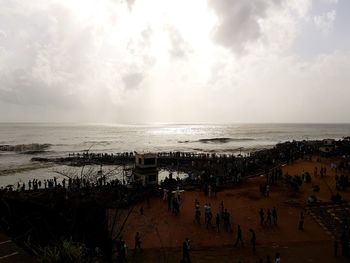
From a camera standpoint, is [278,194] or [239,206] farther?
[278,194]

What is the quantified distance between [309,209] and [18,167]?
53135mm

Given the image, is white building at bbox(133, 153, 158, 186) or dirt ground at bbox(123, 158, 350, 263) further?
white building at bbox(133, 153, 158, 186)

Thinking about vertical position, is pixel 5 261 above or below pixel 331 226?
above

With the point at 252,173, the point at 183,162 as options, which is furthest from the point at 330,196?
the point at 183,162

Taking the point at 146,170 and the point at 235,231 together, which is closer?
the point at 235,231

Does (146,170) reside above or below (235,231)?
above

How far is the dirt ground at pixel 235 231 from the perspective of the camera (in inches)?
760

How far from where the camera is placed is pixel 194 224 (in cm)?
2406

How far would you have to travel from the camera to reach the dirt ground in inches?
760

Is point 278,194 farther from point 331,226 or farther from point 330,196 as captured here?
point 331,226

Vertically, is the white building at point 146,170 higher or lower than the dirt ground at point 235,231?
higher

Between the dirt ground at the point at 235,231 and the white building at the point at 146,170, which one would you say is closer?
the dirt ground at the point at 235,231

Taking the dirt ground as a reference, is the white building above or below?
above

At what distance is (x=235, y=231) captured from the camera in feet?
74.2
